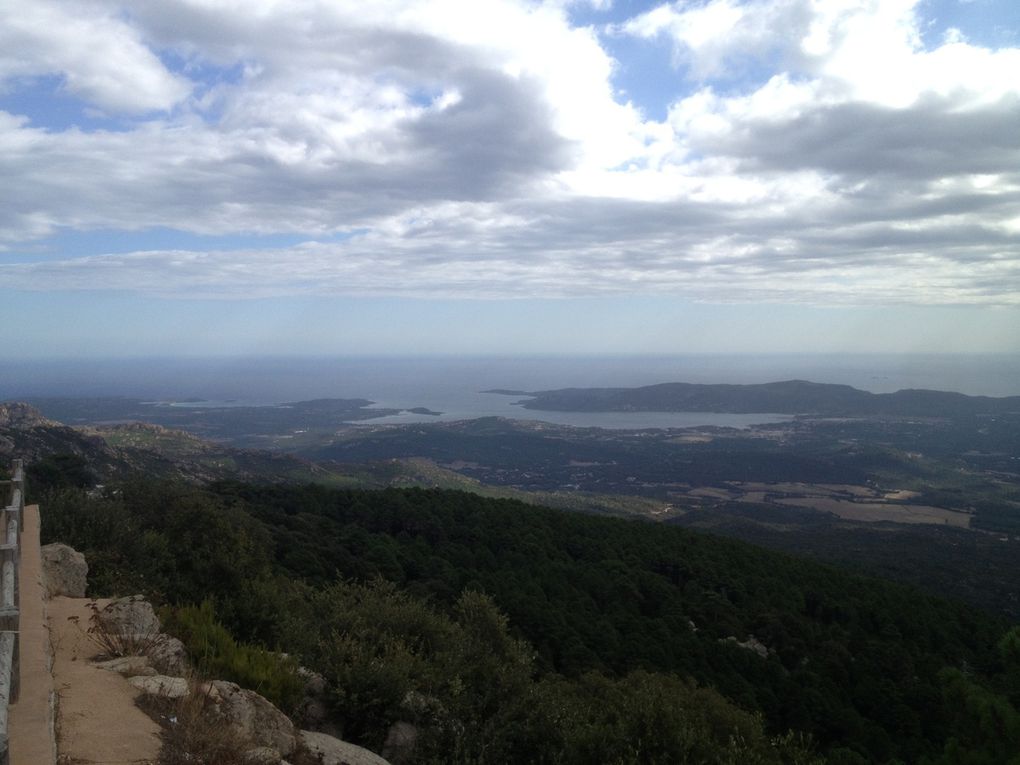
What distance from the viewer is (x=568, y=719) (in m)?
7.29

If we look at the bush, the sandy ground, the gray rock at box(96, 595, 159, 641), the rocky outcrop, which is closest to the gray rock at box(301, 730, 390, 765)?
the bush

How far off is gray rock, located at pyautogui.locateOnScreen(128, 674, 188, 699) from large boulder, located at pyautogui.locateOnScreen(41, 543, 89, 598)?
12.2 ft

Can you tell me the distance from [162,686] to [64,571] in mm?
4826

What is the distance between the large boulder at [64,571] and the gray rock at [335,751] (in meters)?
4.96

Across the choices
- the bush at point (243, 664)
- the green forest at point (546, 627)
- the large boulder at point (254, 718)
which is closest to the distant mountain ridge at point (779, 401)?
the green forest at point (546, 627)

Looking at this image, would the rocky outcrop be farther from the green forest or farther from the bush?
the bush

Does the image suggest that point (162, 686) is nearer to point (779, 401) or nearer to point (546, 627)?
point (546, 627)

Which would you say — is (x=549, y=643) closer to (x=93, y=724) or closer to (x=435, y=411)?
(x=93, y=724)

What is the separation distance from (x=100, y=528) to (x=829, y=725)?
56.4 ft

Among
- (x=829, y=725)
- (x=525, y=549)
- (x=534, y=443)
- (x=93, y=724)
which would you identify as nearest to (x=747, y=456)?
(x=534, y=443)

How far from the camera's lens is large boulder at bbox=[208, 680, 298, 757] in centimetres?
542

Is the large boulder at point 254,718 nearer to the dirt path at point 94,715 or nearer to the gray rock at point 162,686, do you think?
the gray rock at point 162,686

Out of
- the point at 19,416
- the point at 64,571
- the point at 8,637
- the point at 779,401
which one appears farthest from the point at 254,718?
the point at 779,401

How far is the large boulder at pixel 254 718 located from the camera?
5.42 meters
